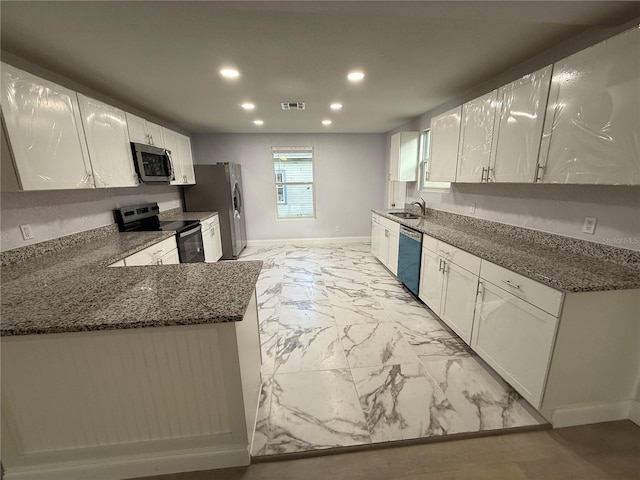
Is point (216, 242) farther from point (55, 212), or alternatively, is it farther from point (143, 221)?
point (55, 212)

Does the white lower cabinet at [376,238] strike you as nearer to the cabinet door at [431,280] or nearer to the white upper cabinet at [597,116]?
the cabinet door at [431,280]

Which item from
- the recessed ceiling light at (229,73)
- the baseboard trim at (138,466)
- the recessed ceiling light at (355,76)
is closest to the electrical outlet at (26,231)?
the baseboard trim at (138,466)

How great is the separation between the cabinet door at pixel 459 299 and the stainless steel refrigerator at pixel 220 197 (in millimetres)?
3569

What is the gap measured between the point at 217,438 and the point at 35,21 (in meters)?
2.54

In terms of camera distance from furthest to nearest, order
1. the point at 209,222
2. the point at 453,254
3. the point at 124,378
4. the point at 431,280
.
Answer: the point at 209,222
the point at 431,280
the point at 453,254
the point at 124,378

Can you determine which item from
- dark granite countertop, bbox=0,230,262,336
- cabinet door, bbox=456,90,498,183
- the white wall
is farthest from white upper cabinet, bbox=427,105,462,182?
the white wall

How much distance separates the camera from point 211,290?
1297 millimetres

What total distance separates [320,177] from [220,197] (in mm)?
2134

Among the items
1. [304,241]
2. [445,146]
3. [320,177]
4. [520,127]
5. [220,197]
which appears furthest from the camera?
[304,241]

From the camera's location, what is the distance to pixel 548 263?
164 centimetres

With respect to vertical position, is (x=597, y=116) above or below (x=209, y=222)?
above

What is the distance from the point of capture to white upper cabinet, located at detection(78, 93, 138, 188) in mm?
2088

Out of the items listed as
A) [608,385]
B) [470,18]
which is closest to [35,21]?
[470,18]

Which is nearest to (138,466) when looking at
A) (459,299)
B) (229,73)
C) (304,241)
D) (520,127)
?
(459,299)
